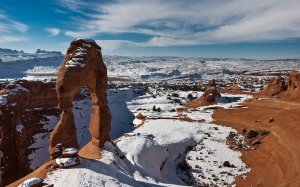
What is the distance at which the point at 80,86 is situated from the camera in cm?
2275

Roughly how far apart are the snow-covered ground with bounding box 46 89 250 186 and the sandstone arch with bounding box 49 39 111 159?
2.10 metres

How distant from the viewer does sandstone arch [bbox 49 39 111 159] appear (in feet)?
71.7

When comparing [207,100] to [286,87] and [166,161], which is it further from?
[166,161]

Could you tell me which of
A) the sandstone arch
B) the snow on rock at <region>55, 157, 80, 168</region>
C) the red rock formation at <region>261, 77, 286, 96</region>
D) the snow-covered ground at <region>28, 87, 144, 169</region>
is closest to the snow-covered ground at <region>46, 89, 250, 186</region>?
the snow on rock at <region>55, 157, 80, 168</region>

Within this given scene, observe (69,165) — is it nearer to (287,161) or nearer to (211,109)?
(287,161)

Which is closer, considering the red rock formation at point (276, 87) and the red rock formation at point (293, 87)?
the red rock formation at point (293, 87)

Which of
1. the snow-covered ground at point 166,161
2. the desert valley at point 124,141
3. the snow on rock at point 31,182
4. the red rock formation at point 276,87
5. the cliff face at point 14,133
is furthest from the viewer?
the red rock formation at point 276,87

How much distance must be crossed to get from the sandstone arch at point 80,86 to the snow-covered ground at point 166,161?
2.10 meters

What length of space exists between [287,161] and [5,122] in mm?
28335

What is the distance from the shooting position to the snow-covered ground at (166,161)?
1925 centimetres

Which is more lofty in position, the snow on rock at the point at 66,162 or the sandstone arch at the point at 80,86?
the sandstone arch at the point at 80,86

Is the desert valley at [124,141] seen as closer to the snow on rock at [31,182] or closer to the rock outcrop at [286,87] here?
the snow on rock at [31,182]

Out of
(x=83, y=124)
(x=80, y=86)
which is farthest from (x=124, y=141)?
(x=83, y=124)

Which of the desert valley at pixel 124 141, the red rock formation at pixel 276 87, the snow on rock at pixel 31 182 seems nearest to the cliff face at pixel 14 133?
the desert valley at pixel 124 141
